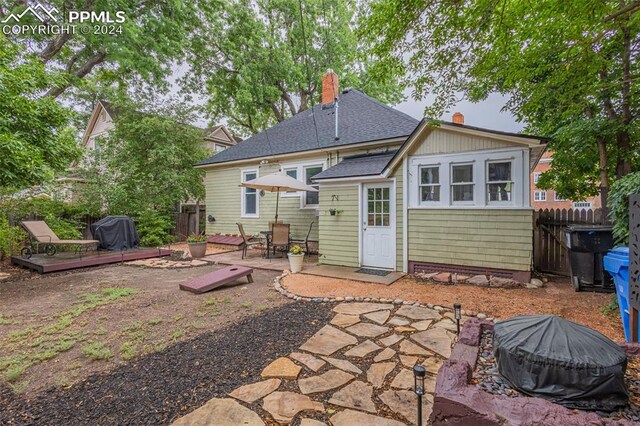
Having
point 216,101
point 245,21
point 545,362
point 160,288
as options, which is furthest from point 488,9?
point 216,101

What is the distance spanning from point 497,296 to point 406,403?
12.2ft

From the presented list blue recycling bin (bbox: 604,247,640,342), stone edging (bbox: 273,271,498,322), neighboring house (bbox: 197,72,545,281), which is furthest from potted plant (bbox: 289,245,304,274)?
blue recycling bin (bbox: 604,247,640,342)

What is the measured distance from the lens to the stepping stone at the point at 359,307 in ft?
14.2

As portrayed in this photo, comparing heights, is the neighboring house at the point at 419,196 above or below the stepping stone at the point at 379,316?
above

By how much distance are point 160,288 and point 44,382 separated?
326cm

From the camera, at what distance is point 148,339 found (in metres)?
3.48

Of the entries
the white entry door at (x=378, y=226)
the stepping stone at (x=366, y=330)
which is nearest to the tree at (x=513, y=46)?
the white entry door at (x=378, y=226)

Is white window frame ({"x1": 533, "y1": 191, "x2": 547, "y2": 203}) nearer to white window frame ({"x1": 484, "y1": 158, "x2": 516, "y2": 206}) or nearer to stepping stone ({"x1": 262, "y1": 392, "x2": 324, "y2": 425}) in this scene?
white window frame ({"x1": 484, "y1": 158, "x2": 516, "y2": 206})

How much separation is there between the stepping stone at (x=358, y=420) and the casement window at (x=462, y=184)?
5178mm

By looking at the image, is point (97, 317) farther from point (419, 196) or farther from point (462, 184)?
point (462, 184)

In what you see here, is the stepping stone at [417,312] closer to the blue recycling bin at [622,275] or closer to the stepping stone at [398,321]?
the stepping stone at [398,321]

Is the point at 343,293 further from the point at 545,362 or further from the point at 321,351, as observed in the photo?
the point at 545,362

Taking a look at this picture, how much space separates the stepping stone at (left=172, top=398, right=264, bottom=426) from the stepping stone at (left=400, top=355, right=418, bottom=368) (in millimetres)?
1498

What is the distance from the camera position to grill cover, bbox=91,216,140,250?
30.5 ft
